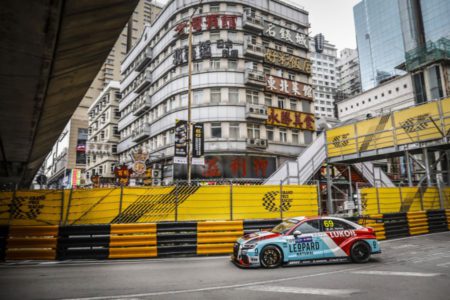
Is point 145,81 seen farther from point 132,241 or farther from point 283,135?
point 132,241

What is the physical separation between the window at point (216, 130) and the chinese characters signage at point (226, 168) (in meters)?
2.30

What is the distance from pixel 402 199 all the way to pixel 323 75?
14266 centimetres

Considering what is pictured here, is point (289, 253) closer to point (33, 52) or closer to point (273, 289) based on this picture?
point (273, 289)

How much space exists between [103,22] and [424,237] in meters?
15.4

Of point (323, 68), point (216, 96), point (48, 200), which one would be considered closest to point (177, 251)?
point (48, 200)

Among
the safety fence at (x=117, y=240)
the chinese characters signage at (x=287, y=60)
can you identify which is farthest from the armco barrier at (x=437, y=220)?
the chinese characters signage at (x=287, y=60)

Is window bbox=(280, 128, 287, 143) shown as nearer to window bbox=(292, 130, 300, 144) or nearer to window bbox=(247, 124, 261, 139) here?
window bbox=(292, 130, 300, 144)

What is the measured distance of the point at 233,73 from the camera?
32.4 m

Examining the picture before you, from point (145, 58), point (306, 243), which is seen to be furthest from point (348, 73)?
point (306, 243)

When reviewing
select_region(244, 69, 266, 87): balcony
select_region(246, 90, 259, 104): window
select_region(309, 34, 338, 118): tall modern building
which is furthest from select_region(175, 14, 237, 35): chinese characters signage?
select_region(309, 34, 338, 118): tall modern building

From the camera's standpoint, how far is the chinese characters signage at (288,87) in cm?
3463

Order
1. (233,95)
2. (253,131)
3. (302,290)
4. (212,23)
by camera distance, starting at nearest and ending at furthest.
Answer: (302,290) < (233,95) < (253,131) < (212,23)

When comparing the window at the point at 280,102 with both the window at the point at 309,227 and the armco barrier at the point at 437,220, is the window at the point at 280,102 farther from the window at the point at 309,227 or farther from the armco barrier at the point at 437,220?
the window at the point at 309,227

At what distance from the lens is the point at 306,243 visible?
357 inches
